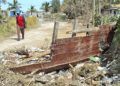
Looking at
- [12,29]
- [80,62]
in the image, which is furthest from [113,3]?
[80,62]

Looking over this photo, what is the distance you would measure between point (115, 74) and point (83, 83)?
1347 mm

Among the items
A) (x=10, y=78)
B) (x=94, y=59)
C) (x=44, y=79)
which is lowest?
(x=44, y=79)

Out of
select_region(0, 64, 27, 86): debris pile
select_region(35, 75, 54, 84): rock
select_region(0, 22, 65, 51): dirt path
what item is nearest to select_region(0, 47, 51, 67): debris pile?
select_region(35, 75, 54, 84): rock

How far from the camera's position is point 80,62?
13.8m

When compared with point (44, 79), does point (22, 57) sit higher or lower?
higher

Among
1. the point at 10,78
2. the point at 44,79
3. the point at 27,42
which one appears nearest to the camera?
the point at 10,78

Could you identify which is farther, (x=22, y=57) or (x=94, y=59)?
(x=22, y=57)

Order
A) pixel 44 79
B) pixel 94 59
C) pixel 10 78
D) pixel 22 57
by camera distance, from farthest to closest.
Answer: pixel 22 57, pixel 94 59, pixel 44 79, pixel 10 78

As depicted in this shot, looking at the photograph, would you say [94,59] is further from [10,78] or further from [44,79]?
[10,78]

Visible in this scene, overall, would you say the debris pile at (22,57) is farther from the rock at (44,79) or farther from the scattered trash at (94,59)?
the scattered trash at (94,59)

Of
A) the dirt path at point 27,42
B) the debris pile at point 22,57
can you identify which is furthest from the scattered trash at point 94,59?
the dirt path at point 27,42

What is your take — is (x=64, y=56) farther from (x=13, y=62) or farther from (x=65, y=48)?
(x=13, y=62)

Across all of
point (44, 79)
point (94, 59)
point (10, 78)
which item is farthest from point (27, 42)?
point (10, 78)

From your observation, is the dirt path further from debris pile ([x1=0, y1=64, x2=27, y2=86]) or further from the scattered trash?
debris pile ([x1=0, y1=64, x2=27, y2=86])
